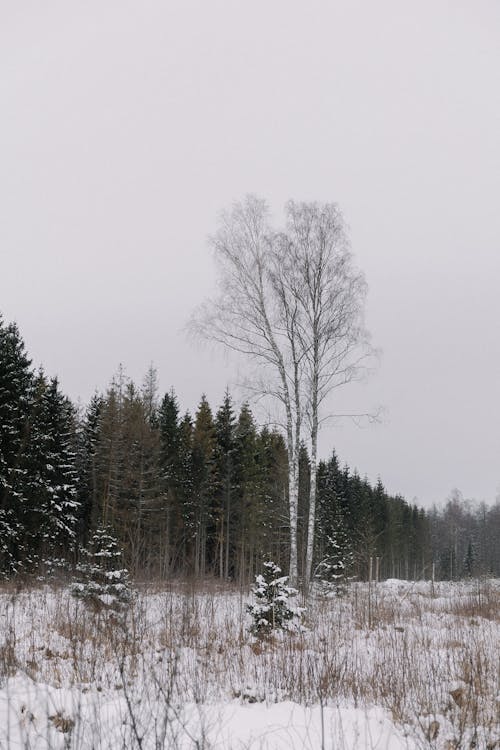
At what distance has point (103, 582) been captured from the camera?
29.5ft

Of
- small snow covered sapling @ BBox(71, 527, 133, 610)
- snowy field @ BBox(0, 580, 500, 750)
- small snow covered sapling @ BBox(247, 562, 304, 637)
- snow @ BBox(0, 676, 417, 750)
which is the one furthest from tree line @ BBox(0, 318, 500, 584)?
snow @ BBox(0, 676, 417, 750)

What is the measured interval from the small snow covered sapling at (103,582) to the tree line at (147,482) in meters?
5.50

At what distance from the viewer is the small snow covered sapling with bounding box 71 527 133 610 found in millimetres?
8594

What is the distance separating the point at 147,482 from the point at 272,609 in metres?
20.4

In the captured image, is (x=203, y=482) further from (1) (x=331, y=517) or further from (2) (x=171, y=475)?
(1) (x=331, y=517)

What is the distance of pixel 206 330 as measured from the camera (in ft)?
47.5

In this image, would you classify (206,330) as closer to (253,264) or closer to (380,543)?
(253,264)

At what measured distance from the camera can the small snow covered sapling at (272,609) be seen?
766 cm

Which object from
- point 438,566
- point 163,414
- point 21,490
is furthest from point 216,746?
point 438,566

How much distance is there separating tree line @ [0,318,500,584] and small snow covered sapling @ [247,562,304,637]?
709cm

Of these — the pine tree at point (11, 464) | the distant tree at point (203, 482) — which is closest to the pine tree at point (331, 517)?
the distant tree at point (203, 482)

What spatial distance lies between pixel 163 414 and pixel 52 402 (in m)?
10.1

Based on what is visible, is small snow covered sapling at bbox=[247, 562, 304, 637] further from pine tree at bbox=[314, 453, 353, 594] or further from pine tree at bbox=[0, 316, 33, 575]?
pine tree at bbox=[314, 453, 353, 594]

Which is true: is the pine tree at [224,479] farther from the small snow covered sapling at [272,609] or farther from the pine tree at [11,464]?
the small snow covered sapling at [272,609]
